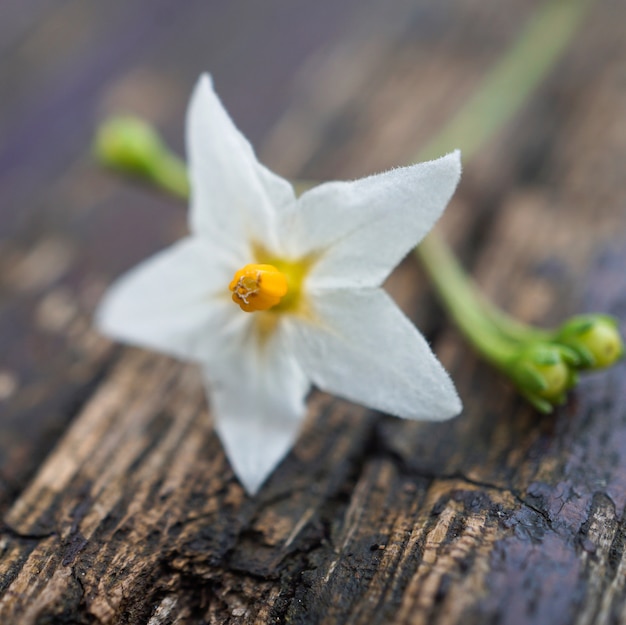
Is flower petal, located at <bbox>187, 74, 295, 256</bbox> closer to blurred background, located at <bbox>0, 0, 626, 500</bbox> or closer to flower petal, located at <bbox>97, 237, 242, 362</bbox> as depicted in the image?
flower petal, located at <bbox>97, 237, 242, 362</bbox>

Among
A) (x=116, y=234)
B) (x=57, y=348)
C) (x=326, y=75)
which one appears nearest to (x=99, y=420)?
(x=57, y=348)

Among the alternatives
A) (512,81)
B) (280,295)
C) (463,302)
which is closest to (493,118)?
(512,81)

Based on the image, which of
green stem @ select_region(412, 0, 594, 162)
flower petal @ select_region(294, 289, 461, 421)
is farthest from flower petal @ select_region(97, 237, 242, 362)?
green stem @ select_region(412, 0, 594, 162)

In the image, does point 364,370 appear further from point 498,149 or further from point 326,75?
point 326,75

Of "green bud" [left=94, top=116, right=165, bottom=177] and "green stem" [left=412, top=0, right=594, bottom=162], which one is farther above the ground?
"green bud" [left=94, top=116, right=165, bottom=177]

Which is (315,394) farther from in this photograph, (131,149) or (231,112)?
(231,112)
